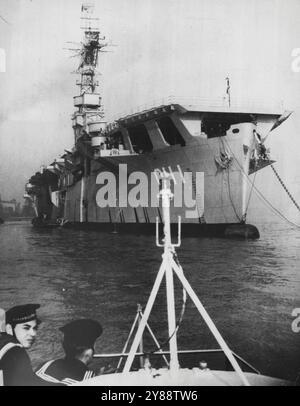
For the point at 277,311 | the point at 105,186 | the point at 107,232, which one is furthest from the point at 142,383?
the point at 105,186

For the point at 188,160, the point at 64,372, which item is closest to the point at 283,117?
the point at 188,160

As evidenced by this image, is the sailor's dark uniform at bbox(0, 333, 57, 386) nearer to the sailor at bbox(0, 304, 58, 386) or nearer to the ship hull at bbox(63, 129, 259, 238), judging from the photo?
the sailor at bbox(0, 304, 58, 386)

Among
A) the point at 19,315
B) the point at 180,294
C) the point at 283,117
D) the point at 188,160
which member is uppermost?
the point at 283,117

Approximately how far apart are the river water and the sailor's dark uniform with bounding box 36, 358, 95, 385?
88 cm

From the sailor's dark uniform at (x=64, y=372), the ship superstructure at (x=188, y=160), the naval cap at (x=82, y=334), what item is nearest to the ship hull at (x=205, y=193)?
the ship superstructure at (x=188, y=160)

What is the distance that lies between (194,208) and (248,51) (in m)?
9.36

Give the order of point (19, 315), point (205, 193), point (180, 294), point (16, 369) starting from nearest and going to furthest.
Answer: point (16, 369) < point (19, 315) < point (180, 294) < point (205, 193)

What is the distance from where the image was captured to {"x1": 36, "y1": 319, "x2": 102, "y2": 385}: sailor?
4.12 m

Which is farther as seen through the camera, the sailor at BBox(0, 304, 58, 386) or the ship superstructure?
the ship superstructure

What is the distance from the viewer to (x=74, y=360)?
440 cm

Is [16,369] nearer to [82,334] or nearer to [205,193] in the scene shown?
[82,334]

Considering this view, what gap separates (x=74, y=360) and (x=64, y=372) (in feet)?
0.85

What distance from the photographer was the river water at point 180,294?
5.47 m

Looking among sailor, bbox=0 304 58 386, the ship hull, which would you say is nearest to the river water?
sailor, bbox=0 304 58 386
